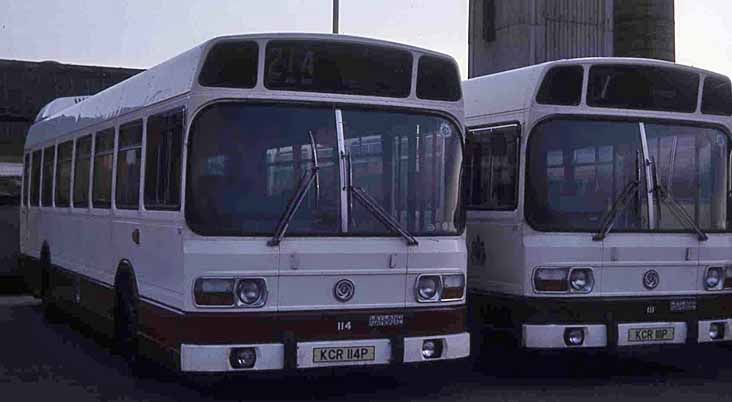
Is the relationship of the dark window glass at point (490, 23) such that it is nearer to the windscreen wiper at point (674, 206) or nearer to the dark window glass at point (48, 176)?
the dark window glass at point (48, 176)

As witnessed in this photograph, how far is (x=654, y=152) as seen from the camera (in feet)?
40.4

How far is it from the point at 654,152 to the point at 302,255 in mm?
3925

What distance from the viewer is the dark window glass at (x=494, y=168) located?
40.0 ft

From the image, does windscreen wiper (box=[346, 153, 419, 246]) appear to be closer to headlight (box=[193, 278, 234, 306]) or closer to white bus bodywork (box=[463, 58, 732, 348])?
headlight (box=[193, 278, 234, 306])

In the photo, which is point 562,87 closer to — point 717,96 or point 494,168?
point 494,168

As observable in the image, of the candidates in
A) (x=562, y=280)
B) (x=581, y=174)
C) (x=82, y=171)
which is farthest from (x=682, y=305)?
(x=82, y=171)

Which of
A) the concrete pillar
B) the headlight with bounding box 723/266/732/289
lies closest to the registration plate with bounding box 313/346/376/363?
the headlight with bounding box 723/266/732/289

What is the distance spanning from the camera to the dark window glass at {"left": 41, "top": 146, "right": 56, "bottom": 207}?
56.4ft

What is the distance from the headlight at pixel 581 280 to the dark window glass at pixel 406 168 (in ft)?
4.74

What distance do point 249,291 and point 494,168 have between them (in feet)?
11.4

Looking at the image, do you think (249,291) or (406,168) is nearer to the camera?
(249,291)

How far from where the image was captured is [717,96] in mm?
12906

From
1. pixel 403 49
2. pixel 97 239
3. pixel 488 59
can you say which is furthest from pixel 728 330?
pixel 488 59

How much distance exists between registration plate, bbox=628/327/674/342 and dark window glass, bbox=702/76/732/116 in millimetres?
2258
